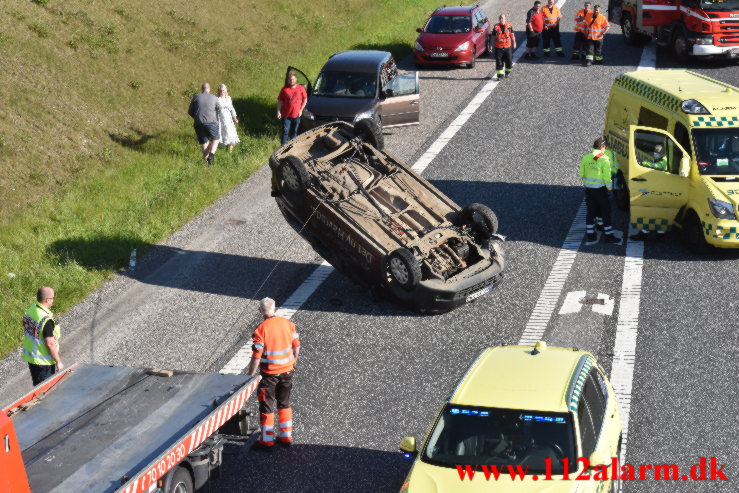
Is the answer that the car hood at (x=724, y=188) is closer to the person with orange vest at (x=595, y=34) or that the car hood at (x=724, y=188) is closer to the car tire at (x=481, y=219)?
the car tire at (x=481, y=219)

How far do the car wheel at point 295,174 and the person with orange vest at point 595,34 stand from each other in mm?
14732

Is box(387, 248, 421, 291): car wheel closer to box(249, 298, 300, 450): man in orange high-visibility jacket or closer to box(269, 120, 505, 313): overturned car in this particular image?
box(269, 120, 505, 313): overturned car

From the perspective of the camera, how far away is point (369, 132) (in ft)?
55.0

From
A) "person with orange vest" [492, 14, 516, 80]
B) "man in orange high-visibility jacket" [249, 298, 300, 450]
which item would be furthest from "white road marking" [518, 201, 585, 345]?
"person with orange vest" [492, 14, 516, 80]

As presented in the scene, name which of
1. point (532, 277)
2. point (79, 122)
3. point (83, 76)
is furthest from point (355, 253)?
point (83, 76)

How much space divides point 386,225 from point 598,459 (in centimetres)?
644

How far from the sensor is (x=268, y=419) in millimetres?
11570

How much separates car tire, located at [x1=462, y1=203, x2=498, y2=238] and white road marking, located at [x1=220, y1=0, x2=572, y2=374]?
2.40 metres

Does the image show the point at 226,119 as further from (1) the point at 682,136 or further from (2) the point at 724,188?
(2) the point at 724,188

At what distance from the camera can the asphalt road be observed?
37.9 ft

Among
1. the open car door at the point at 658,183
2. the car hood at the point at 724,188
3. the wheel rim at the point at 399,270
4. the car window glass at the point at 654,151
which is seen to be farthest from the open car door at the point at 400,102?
the wheel rim at the point at 399,270

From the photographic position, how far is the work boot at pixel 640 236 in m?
17.1

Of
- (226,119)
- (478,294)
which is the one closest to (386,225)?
(478,294)

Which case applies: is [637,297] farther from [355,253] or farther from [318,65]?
[318,65]
